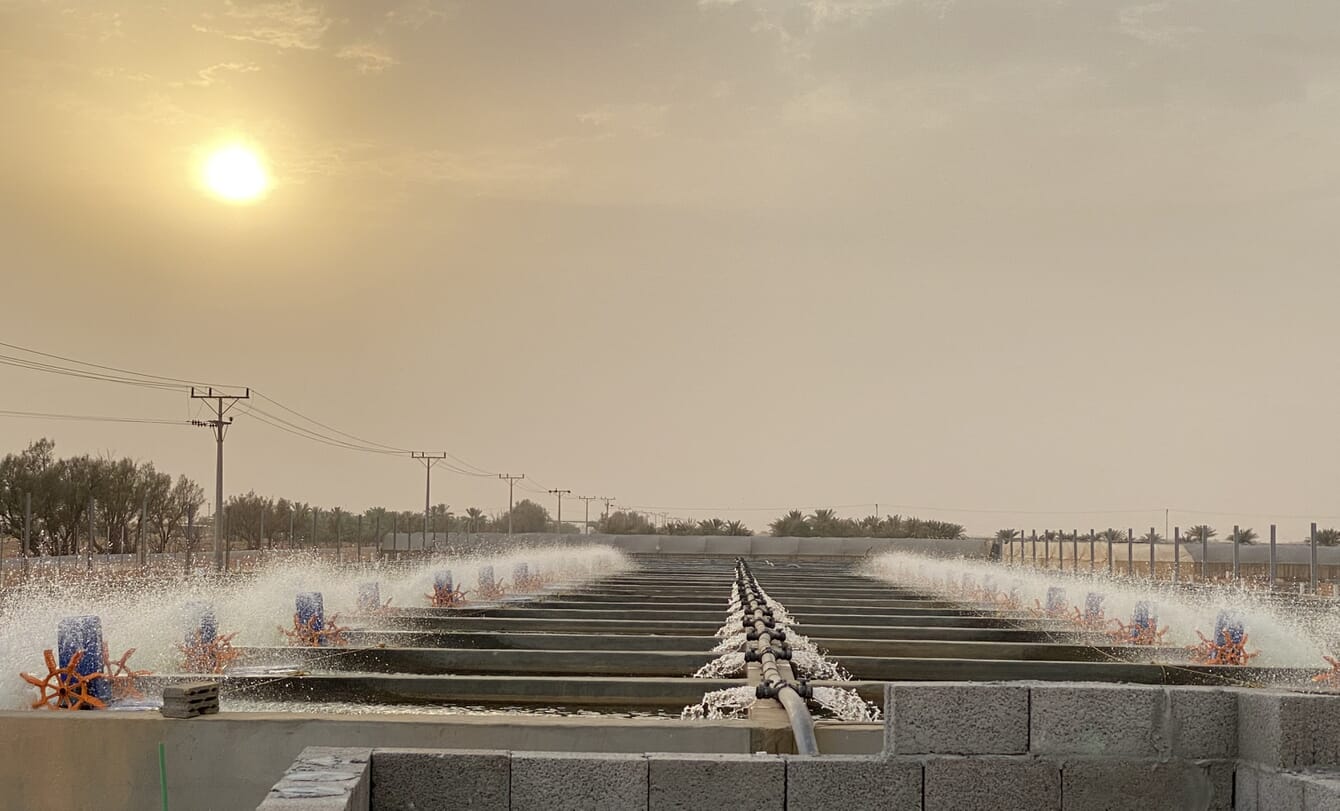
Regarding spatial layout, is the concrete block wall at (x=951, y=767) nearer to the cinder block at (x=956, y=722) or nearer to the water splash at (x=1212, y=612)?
the cinder block at (x=956, y=722)

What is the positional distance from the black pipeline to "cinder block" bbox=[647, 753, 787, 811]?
1.80 meters

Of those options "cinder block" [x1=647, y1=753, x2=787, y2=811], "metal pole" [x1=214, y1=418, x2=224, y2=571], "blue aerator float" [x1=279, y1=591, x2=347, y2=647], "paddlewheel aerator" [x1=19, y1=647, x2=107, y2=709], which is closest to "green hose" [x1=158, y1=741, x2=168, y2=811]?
"paddlewheel aerator" [x1=19, y1=647, x2=107, y2=709]

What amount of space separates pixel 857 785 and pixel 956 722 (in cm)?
60

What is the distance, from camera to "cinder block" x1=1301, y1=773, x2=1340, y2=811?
566cm

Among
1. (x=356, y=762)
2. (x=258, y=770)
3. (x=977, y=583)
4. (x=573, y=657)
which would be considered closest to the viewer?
(x=356, y=762)

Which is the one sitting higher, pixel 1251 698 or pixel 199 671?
pixel 1251 698

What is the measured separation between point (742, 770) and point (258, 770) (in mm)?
4695

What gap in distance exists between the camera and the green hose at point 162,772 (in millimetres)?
9500

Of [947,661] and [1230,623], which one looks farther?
[1230,623]

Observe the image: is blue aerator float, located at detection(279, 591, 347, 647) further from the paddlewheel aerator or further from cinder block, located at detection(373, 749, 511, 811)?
cinder block, located at detection(373, 749, 511, 811)

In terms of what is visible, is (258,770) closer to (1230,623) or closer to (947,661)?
(947,661)

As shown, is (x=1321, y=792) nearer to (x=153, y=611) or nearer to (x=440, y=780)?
(x=440, y=780)

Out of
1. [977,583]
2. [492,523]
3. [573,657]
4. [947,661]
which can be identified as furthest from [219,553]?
[492,523]

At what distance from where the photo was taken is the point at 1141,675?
15.7 metres
